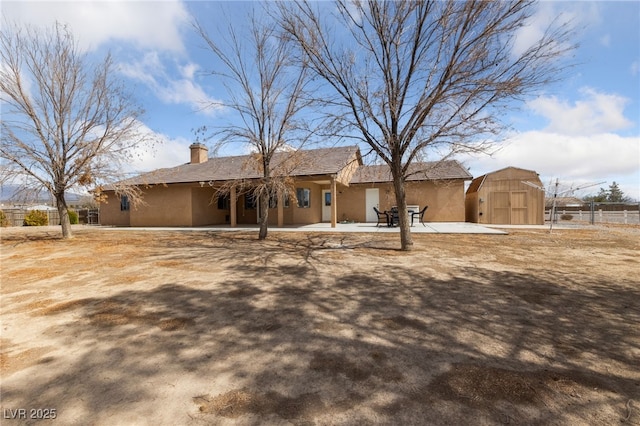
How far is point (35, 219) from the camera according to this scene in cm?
2148

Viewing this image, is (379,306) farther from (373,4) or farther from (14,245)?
(14,245)

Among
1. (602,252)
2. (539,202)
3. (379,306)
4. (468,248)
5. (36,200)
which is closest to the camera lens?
(379,306)

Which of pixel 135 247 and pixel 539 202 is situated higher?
pixel 539 202

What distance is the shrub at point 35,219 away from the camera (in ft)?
70.2

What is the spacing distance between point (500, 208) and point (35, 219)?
32010mm

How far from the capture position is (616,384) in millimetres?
2221

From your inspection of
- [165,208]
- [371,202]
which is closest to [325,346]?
[371,202]

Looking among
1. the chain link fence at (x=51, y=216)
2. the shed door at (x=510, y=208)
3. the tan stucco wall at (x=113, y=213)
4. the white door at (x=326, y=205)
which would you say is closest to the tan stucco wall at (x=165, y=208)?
the tan stucco wall at (x=113, y=213)

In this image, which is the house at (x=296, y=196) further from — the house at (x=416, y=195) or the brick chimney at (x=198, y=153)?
the brick chimney at (x=198, y=153)

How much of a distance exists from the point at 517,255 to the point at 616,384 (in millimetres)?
5825

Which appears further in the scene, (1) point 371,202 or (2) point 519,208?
(1) point 371,202

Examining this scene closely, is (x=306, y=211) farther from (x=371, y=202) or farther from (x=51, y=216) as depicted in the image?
(x=51, y=216)

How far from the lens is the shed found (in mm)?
17078

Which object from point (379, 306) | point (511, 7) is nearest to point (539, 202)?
point (511, 7)
